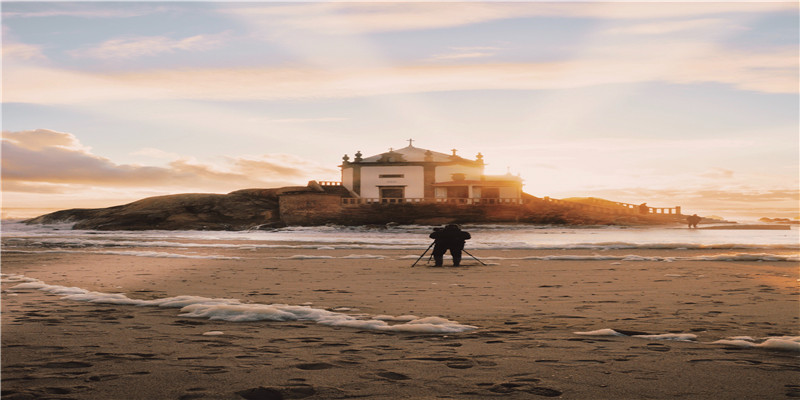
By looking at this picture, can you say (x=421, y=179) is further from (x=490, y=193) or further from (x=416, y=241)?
(x=416, y=241)

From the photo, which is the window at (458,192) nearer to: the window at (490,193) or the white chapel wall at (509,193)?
the window at (490,193)

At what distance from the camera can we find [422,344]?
4723 millimetres

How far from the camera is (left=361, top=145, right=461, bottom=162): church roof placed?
218 feet

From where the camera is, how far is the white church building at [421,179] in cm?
6178

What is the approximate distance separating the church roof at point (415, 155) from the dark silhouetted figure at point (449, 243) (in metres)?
52.2

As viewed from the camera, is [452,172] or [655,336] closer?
[655,336]

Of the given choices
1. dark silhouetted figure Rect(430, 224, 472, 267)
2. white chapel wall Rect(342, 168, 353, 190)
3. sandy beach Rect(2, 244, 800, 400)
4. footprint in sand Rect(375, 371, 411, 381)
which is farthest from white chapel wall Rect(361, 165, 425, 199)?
footprint in sand Rect(375, 371, 411, 381)

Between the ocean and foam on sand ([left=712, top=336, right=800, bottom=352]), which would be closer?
foam on sand ([left=712, top=336, right=800, bottom=352])

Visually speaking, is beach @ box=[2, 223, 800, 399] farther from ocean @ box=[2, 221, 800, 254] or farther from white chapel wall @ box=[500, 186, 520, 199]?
white chapel wall @ box=[500, 186, 520, 199]

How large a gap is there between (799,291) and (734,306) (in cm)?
213

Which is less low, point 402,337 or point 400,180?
point 400,180

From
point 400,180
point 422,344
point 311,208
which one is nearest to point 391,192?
point 400,180

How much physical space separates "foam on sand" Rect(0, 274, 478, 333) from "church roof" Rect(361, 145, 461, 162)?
58.8 metres

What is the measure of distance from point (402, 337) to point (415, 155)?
62910 millimetres
